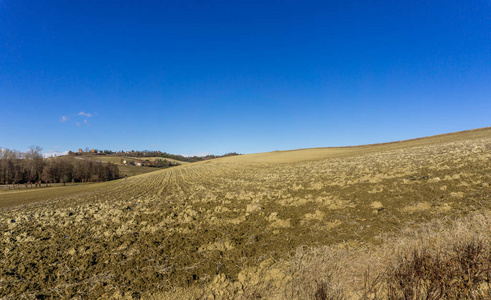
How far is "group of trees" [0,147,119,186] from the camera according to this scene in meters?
67.8

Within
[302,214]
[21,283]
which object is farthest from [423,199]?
[21,283]

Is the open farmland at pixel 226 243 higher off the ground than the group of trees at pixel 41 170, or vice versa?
the group of trees at pixel 41 170

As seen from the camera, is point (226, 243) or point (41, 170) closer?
point (226, 243)

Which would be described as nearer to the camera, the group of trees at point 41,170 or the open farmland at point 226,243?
the open farmland at point 226,243

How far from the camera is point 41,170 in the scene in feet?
242

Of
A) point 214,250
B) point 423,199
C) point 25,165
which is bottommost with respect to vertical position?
point 214,250

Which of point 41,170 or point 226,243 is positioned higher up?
Result: point 41,170

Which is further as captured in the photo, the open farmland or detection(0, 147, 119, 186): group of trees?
detection(0, 147, 119, 186): group of trees

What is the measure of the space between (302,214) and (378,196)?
4426mm

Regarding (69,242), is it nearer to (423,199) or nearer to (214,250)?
(214,250)

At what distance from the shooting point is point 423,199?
29.9ft

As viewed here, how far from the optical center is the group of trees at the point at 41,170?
6781 cm

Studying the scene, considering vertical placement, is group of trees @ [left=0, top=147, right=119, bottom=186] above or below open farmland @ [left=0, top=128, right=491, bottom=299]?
above

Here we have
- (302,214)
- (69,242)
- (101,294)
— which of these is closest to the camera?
(101,294)
